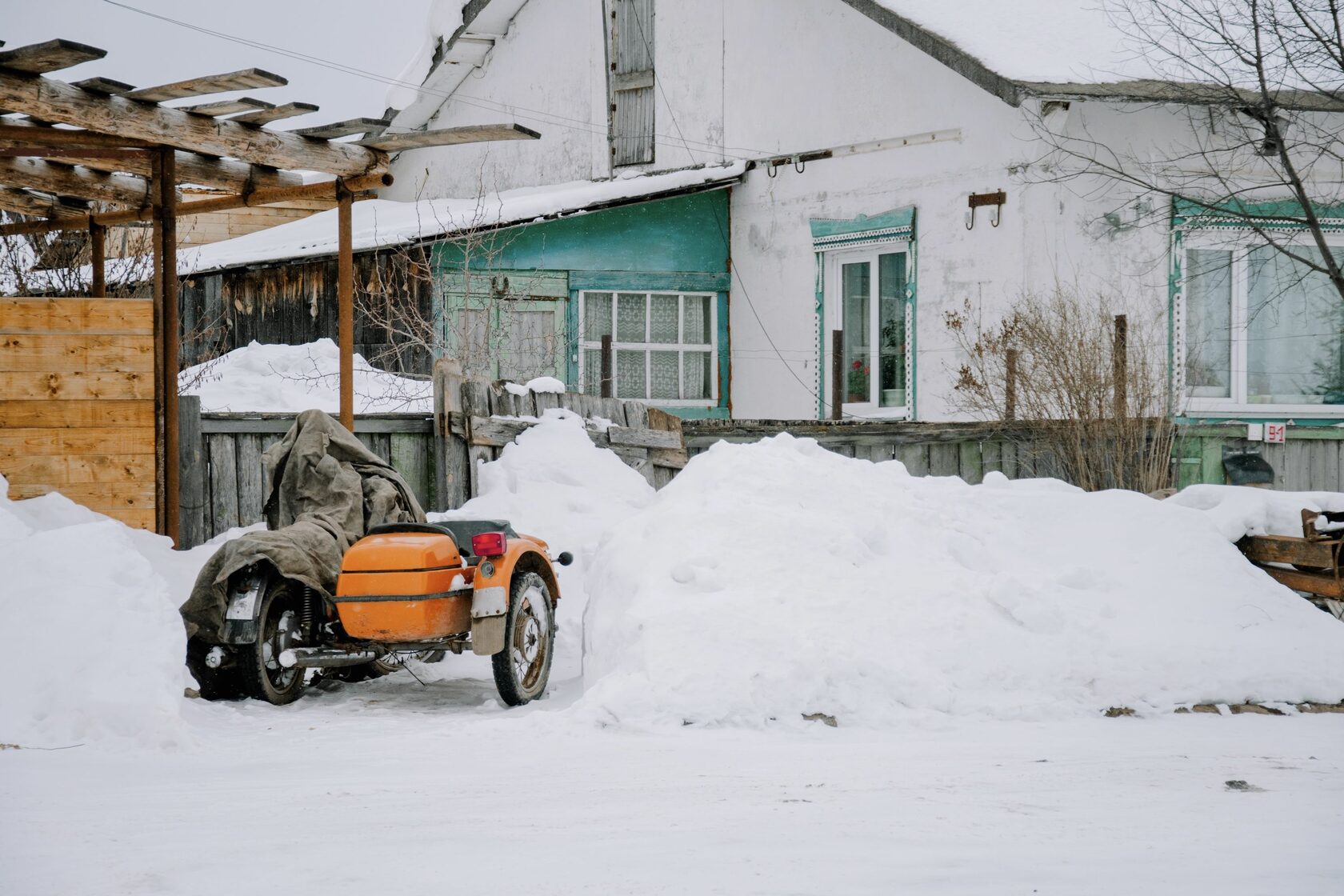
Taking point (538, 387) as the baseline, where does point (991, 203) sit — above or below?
above

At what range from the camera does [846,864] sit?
384 cm

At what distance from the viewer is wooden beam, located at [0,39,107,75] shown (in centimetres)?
711

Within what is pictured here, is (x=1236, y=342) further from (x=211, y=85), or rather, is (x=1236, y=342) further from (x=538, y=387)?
(x=211, y=85)

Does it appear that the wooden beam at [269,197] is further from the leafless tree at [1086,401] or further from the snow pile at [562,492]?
the leafless tree at [1086,401]

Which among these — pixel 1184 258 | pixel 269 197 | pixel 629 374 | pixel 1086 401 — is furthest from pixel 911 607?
pixel 629 374

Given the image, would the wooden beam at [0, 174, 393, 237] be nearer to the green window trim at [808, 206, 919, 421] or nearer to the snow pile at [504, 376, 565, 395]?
the snow pile at [504, 376, 565, 395]

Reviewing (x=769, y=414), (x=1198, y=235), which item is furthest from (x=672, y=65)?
(x=1198, y=235)

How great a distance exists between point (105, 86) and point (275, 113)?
1.05 m

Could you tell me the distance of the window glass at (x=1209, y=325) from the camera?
1388 cm

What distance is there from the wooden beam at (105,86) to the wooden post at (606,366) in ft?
24.9

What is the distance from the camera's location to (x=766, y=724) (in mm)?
5812

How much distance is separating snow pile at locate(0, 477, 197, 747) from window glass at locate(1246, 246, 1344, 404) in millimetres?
11706

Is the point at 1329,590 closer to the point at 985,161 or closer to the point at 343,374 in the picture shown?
the point at 343,374

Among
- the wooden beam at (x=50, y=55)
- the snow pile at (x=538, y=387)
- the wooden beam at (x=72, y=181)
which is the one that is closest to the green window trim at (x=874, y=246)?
the snow pile at (x=538, y=387)
